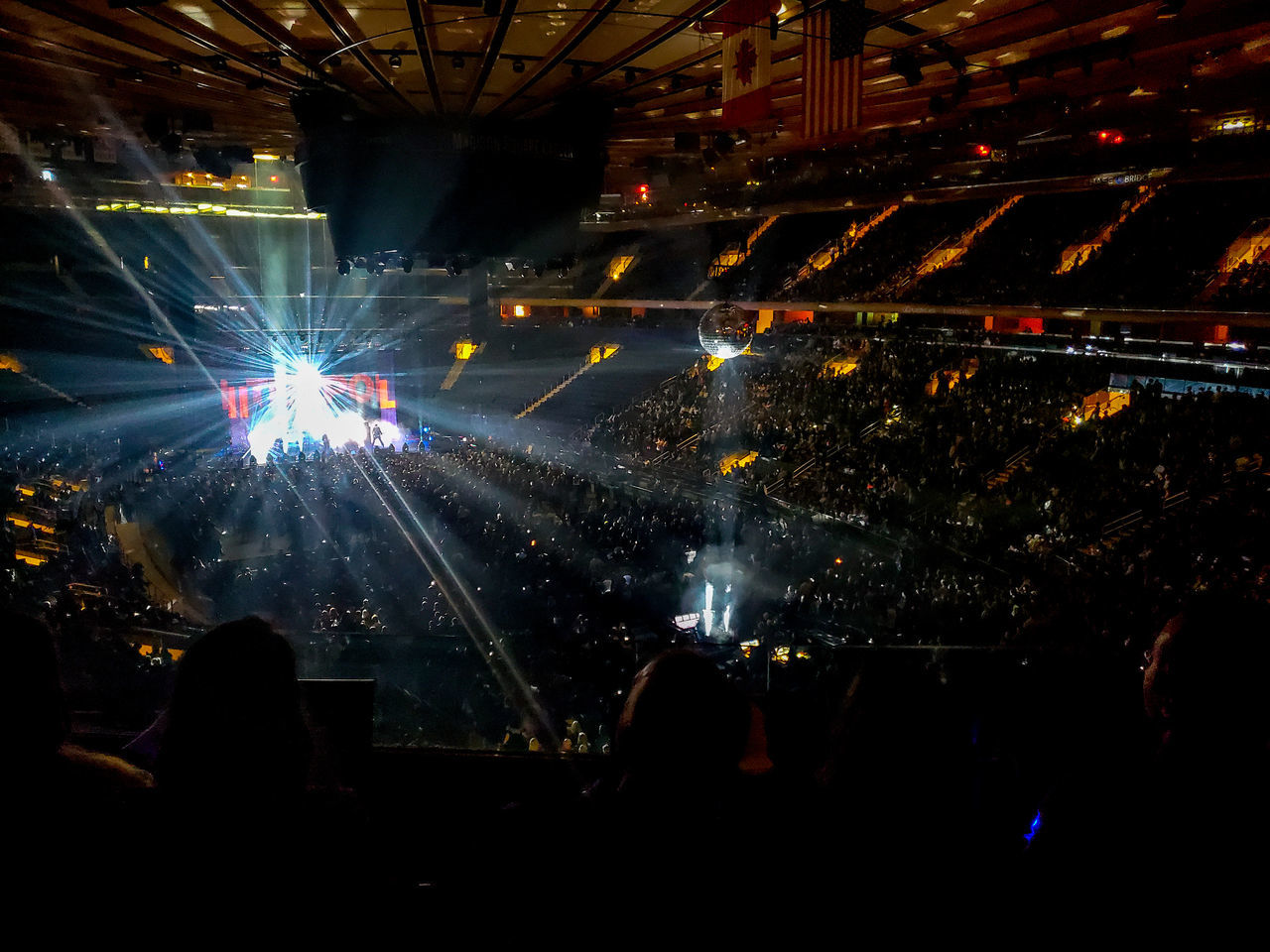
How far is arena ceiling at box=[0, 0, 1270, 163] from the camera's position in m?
2.81

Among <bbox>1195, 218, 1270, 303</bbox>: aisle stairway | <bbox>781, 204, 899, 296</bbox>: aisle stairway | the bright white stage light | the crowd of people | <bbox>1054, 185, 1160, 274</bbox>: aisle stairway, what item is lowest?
the crowd of people

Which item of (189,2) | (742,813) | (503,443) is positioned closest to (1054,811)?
(742,813)

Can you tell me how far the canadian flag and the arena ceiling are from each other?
144 millimetres

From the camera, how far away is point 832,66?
3.17 meters

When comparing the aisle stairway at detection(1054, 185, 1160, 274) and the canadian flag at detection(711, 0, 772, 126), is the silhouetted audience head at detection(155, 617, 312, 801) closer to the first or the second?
the canadian flag at detection(711, 0, 772, 126)

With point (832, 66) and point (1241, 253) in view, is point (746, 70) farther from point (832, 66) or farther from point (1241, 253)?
point (1241, 253)

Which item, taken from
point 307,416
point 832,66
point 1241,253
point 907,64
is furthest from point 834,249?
point 832,66

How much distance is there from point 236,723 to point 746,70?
2986 millimetres

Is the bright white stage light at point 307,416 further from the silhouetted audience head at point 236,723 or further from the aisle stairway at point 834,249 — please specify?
the silhouetted audience head at point 236,723

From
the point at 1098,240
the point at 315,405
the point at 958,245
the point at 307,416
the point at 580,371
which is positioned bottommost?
the point at 307,416

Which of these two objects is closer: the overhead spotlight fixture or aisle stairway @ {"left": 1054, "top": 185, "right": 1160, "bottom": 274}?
the overhead spotlight fixture

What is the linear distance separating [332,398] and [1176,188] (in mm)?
17124

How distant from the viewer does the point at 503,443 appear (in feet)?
51.0

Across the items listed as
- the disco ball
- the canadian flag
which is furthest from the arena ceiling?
the disco ball
